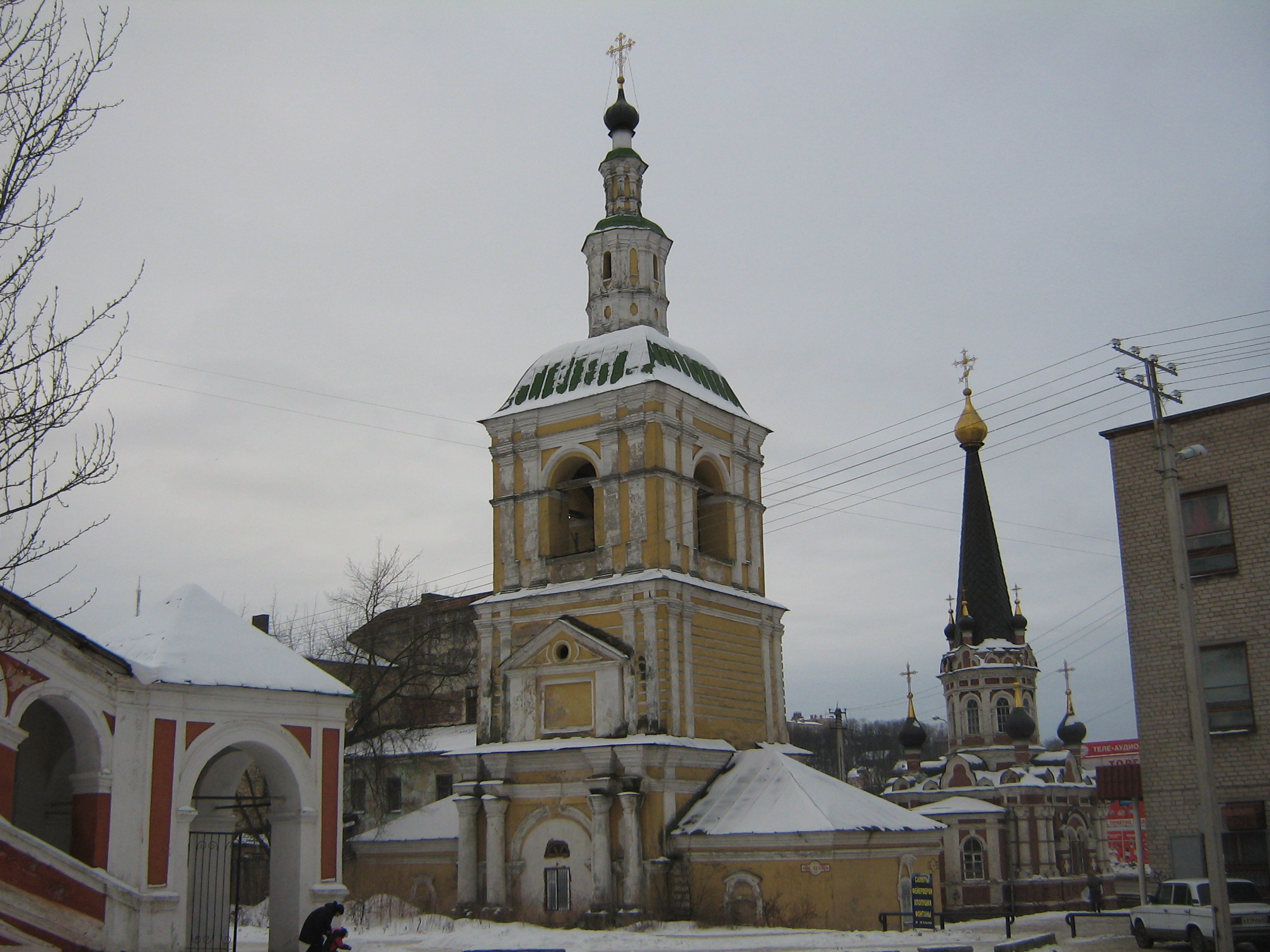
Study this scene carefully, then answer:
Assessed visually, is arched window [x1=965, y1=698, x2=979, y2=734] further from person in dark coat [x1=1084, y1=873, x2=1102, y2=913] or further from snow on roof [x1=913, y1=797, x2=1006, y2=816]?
person in dark coat [x1=1084, y1=873, x2=1102, y2=913]

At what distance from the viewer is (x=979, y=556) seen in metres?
50.4

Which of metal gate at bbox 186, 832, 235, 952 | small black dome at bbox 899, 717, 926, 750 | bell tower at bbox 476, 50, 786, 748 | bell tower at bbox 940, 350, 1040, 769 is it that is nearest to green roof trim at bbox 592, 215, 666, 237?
bell tower at bbox 476, 50, 786, 748

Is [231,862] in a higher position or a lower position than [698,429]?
lower

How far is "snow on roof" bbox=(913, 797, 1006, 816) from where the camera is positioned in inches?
1748

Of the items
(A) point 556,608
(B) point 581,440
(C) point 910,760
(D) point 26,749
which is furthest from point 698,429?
(C) point 910,760

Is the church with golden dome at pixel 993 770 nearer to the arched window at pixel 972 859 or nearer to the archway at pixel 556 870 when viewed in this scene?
the arched window at pixel 972 859

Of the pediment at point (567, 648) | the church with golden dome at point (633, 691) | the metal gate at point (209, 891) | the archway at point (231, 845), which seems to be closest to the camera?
the archway at point (231, 845)

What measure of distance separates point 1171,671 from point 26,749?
1846cm

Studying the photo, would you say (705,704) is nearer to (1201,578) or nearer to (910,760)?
(1201,578)

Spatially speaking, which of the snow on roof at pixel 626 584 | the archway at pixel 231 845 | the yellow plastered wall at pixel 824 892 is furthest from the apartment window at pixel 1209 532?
the archway at pixel 231 845

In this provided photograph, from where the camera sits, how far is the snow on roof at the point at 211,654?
59.4 ft

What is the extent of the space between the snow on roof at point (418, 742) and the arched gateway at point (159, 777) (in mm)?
12126

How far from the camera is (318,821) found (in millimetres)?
19562

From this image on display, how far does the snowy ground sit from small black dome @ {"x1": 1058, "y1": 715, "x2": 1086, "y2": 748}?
82.6 ft
